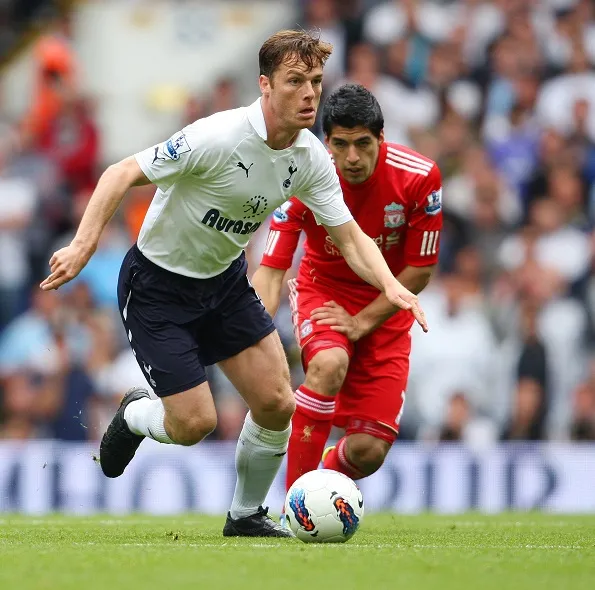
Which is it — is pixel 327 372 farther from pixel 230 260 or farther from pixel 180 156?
pixel 180 156

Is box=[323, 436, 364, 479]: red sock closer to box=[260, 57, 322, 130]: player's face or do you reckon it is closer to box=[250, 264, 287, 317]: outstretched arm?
box=[250, 264, 287, 317]: outstretched arm

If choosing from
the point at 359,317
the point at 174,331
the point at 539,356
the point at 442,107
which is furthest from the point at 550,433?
the point at 174,331

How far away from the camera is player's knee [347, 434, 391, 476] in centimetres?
859

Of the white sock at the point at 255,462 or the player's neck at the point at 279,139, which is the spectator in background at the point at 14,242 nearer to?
the white sock at the point at 255,462

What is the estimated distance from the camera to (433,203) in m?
8.55

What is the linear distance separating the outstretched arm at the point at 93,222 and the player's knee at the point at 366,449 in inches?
104

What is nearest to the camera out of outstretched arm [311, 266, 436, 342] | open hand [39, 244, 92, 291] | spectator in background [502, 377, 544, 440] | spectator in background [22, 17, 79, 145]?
open hand [39, 244, 92, 291]

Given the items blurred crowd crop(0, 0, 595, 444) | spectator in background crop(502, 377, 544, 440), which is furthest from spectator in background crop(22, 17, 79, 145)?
spectator in background crop(502, 377, 544, 440)

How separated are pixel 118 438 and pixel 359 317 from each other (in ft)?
5.88

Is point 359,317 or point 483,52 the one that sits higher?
point 483,52

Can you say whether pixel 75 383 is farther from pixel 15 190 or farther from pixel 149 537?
pixel 149 537

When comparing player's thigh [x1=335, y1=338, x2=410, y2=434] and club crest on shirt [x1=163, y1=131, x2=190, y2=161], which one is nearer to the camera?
club crest on shirt [x1=163, y1=131, x2=190, y2=161]

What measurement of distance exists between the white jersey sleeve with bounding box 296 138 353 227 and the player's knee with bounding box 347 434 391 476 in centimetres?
172

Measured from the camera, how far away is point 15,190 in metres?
15.4
